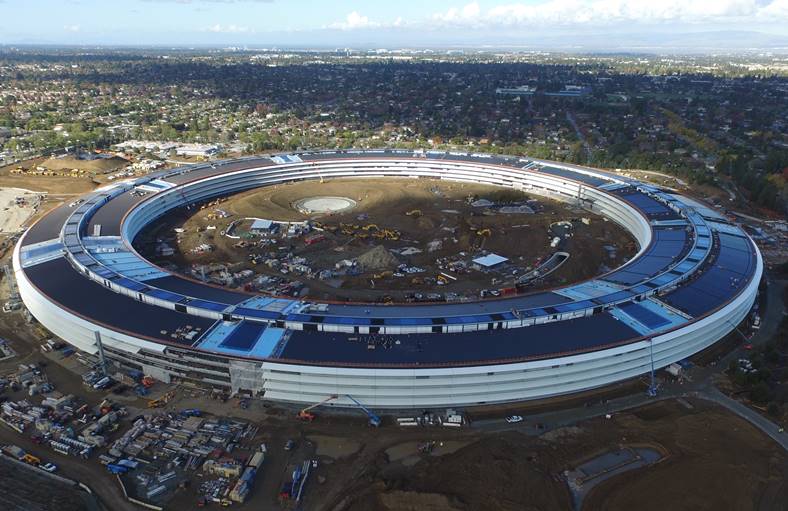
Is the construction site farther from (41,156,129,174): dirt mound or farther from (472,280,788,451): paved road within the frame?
(41,156,129,174): dirt mound

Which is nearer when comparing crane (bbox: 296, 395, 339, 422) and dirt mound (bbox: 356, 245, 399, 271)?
crane (bbox: 296, 395, 339, 422)

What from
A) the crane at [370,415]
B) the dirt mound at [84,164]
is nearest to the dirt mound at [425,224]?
the crane at [370,415]

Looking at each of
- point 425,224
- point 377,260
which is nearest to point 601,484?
point 377,260

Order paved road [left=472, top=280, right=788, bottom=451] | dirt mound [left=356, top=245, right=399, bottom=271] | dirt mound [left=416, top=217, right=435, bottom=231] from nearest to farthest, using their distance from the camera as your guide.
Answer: paved road [left=472, top=280, right=788, bottom=451], dirt mound [left=356, top=245, right=399, bottom=271], dirt mound [left=416, top=217, right=435, bottom=231]

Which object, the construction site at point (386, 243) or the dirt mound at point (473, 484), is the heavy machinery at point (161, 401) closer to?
the dirt mound at point (473, 484)

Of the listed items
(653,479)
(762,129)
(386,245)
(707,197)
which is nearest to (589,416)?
(653,479)

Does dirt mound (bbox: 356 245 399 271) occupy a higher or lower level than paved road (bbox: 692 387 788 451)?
higher

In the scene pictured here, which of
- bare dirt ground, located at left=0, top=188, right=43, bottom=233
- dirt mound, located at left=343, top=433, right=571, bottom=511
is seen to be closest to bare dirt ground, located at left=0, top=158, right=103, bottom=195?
bare dirt ground, located at left=0, top=188, right=43, bottom=233
